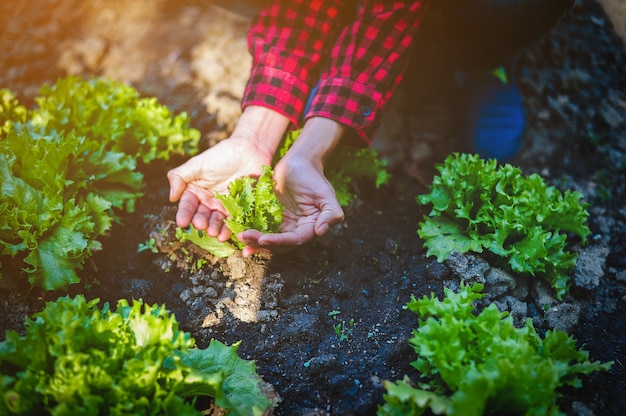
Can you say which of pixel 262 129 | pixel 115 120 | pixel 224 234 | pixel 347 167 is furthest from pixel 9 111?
pixel 347 167

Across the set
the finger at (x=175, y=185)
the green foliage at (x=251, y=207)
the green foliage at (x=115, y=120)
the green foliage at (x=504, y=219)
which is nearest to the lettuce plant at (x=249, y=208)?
the green foliage at (x=251, y=207)

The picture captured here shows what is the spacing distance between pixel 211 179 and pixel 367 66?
1.30 metres

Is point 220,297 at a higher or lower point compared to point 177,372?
lower

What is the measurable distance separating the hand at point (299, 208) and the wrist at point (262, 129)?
27cm

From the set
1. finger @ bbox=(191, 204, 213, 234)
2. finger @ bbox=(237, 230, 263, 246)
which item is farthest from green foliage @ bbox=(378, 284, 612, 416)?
finger @ bbox=(191, 204, 213, 234)

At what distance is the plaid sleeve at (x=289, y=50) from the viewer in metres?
3.39

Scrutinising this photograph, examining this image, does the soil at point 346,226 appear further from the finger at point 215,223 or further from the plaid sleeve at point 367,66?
the plaid sleeve at point 367,66

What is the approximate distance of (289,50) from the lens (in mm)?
3447

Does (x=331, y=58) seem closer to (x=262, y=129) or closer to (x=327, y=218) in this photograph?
(x=262, y=129)

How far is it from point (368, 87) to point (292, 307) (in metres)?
1.53

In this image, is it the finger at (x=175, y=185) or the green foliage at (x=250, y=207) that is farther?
the finger at (x=175, y=185)

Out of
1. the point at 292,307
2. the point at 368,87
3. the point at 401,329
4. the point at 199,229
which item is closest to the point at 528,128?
the point at 368,87

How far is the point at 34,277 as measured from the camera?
8.91 feet

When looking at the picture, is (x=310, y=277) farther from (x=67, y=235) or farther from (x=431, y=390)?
(x=67, y=235)
